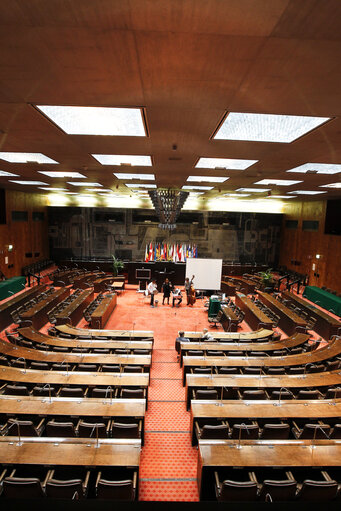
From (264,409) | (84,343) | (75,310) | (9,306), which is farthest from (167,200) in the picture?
(264,409)

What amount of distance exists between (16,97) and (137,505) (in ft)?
12.9

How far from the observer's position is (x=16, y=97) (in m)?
3.33

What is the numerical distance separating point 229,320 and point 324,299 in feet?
19.2

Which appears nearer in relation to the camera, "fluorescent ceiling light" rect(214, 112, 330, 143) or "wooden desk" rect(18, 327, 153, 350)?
"fluorescent ceiling light" rect(214, 112, 330, 143)

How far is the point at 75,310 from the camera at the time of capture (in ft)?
39.8

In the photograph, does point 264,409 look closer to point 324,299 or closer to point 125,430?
point 125,430

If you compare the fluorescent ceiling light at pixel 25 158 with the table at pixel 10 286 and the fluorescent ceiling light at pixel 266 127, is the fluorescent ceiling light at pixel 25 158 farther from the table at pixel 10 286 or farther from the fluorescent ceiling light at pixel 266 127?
the table at pixel 10 286

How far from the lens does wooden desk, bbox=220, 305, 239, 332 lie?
11583mm

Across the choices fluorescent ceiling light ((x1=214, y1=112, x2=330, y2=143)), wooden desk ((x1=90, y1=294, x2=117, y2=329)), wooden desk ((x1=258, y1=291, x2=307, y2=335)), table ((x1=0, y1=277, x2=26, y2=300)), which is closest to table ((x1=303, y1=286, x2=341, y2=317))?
wooden desk ((x1=258, y1=291, x2=307, y2=335))

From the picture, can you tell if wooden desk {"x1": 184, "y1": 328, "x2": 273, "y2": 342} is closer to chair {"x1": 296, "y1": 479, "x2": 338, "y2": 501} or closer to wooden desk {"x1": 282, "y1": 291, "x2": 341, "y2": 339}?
wooden desk {"x1": 282, "y1": 291, "x2": 341, "y2": 339}

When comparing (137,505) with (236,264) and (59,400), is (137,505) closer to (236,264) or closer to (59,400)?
(59,400)

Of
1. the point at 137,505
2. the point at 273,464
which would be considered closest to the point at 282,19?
the point at 137,505

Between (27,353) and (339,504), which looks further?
(27,353)

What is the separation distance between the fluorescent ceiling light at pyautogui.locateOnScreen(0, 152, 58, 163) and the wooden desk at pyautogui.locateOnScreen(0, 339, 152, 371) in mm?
4896
